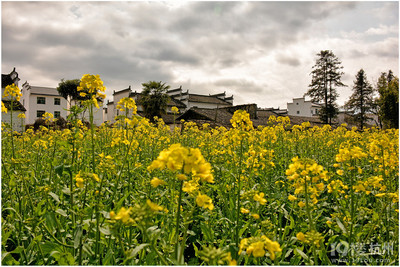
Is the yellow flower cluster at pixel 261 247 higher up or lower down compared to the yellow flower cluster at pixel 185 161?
lower down

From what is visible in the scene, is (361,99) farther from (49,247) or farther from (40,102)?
(40,102)

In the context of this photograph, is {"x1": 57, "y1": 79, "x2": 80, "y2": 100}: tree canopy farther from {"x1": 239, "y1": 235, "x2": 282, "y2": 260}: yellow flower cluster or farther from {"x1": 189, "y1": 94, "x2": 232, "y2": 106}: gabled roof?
{"x1": 239, "y1": 235, "x2": 282, "y2": 260}: yellow flower cluster

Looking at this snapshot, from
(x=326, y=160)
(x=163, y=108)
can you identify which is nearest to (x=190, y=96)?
(x=163, y=108)

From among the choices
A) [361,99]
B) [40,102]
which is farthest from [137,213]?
[40,102]

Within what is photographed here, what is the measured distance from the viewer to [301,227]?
110 inches

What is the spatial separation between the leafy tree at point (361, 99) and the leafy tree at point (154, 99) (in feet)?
91.0

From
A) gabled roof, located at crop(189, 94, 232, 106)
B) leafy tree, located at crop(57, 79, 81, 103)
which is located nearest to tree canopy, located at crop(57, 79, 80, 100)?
leafy tree, located at crop(57, 79, 81, 103)

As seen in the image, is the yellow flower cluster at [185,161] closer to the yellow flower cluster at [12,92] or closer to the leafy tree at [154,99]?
the yellow flower cluster at [12,92]

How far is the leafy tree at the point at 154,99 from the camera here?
35.6 meters

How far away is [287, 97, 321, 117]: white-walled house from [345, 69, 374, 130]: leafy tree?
985 inches

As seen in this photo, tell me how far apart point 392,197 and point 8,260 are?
3249 mm

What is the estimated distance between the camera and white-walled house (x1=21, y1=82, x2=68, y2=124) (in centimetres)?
4481

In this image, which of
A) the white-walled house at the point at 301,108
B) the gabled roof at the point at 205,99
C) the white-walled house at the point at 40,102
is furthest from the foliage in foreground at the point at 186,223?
the white-walled house at the point at 301,108

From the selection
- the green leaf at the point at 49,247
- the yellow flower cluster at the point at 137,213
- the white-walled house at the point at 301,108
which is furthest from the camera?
the white-walled house at the point at 301,108
